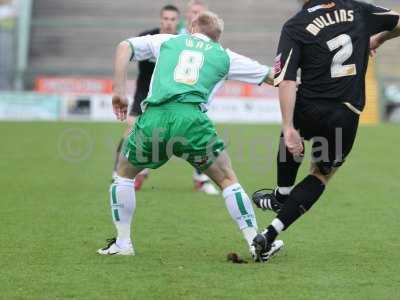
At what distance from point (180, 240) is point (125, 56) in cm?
177

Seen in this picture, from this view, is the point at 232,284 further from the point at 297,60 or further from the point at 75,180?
the point at 75,180

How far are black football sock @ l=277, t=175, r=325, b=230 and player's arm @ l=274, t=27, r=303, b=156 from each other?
1.38ft

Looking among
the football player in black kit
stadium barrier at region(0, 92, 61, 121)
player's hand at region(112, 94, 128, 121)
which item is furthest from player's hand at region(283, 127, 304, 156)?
stadium barrier at region(0, 92, 61, 121)

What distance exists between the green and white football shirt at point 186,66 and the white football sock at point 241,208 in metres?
0.69

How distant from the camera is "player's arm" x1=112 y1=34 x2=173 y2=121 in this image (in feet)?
22.1

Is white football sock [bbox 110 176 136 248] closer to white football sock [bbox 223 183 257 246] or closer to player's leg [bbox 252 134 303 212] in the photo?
white football sock [bbox 223 183 257 246]

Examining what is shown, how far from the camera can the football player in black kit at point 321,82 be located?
21.5 feet

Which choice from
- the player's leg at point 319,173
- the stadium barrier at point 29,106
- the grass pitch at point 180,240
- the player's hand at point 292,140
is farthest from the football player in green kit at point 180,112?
the stadium barrier at point 29,106

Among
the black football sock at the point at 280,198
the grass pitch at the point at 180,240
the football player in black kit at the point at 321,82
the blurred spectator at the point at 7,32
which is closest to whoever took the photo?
the grass pitch at the point at 180,240

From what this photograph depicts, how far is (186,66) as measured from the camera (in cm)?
683

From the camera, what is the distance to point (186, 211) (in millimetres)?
9695

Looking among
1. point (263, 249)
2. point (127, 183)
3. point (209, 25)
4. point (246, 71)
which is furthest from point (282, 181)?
point (209, 25)

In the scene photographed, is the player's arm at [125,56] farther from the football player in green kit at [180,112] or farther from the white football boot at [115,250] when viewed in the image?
the white football boot at [115,250]

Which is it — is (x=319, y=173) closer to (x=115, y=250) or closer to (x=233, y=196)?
(x=233, y=196)
